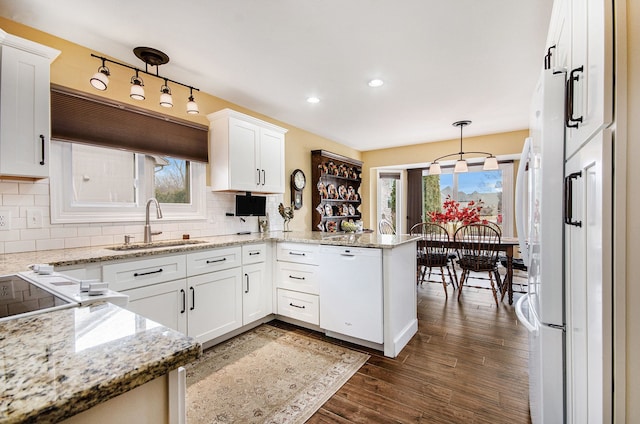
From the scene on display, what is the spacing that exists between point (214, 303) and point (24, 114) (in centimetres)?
180

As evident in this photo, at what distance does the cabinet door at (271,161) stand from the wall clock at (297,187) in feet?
2.16

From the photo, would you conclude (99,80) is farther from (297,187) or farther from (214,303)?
(297,187)

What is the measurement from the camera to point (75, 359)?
56cm

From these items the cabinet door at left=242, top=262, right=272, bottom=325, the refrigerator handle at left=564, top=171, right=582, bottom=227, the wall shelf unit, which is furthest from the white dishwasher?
the wall shelf unit

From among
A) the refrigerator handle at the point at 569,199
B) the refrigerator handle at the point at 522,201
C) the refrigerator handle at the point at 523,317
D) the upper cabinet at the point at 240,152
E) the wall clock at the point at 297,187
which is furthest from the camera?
the wall clock at the point at 297,187

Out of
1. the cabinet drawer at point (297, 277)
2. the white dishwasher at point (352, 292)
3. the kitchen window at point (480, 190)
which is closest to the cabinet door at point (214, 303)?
the cabinet drawer at point (297, 277)

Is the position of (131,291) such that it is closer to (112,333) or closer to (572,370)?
(112,333)

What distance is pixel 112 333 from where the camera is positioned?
0.68 metres

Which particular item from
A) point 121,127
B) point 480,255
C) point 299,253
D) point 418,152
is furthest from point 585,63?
point 418,152

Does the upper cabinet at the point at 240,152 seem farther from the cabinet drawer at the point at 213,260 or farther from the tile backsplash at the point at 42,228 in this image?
the cabinet drawer at the point at 213,260

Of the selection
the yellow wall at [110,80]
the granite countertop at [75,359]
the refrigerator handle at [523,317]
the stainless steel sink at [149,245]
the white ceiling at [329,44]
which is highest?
the white ceiling at [329,44]

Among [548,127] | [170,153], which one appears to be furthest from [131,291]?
[548,127]

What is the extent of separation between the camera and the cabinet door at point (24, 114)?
67.2 inches

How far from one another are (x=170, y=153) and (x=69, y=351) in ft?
8.55
